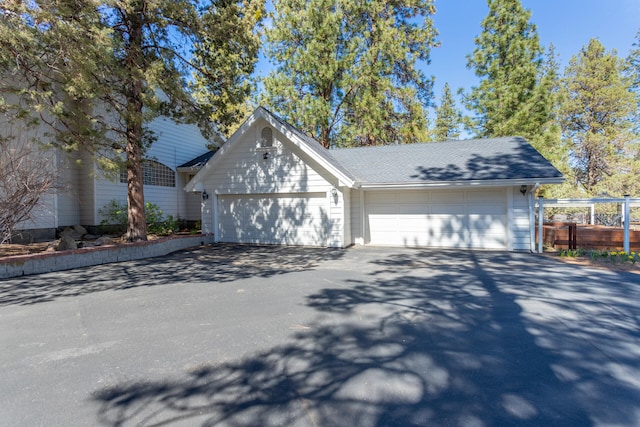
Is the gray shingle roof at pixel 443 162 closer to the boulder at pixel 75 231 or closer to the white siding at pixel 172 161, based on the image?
the white siding at pixel 172 161

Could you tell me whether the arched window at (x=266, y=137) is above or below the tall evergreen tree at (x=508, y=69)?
below

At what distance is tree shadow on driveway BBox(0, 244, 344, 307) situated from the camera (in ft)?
19.8

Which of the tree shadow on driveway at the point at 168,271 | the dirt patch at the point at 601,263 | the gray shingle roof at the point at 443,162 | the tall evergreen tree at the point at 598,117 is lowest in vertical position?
the dirt patch at the point at 601,263

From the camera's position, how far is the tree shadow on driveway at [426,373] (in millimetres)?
2428

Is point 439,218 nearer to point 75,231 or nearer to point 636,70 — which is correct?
point 75,231

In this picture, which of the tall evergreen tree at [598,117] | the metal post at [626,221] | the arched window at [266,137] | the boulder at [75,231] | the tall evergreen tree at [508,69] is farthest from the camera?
the tall evergreen tree at [598,117]

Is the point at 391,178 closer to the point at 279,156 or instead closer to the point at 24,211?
the point at 279,156

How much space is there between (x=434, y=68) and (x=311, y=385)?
2104 centimetres

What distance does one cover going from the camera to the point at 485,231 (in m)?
10.9

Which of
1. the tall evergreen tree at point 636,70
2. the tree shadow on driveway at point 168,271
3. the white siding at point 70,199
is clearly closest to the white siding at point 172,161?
the white siding at point 70,199

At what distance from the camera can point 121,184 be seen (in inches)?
550

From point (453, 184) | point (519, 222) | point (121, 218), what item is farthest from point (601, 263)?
point (121, 218)

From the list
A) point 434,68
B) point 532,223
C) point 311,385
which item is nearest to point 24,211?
point 311,385

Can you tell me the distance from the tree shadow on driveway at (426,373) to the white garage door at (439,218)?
562 cm
